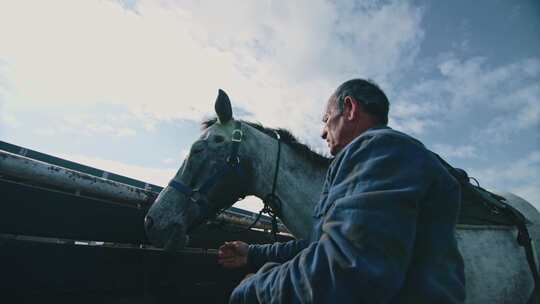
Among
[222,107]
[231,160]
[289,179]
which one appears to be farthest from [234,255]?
[222,107]

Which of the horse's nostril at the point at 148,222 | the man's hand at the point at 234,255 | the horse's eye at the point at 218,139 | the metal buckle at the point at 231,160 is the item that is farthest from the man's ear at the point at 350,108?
the horse's nostril at the point at 148,222

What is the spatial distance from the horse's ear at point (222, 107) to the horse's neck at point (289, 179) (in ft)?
1.08

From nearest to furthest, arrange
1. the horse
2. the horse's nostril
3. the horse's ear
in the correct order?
the horse
the horse's nostril
the horse's ear

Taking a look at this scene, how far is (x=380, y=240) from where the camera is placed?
0.79m

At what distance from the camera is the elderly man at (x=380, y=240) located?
775 mm

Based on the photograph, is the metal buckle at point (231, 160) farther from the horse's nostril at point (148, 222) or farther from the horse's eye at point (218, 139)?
the horse's nostril at point (148, 222)

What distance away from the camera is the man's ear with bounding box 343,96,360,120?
4.75ft

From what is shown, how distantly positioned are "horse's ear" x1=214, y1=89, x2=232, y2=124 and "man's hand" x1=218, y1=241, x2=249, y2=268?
1.55 m

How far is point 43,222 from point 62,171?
1.20ft

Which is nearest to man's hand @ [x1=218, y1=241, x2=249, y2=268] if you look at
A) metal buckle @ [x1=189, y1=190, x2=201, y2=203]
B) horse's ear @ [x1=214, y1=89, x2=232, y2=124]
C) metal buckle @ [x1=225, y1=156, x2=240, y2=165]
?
metal buckle @ [x1=189, y1=190, x2=201, y2=203]

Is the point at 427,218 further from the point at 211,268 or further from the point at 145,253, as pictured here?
the point at 211,268

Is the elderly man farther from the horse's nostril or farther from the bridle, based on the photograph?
the horse's nostril

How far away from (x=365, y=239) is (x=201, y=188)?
82.3 inches

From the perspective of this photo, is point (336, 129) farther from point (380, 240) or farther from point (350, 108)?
point (380, 240)
